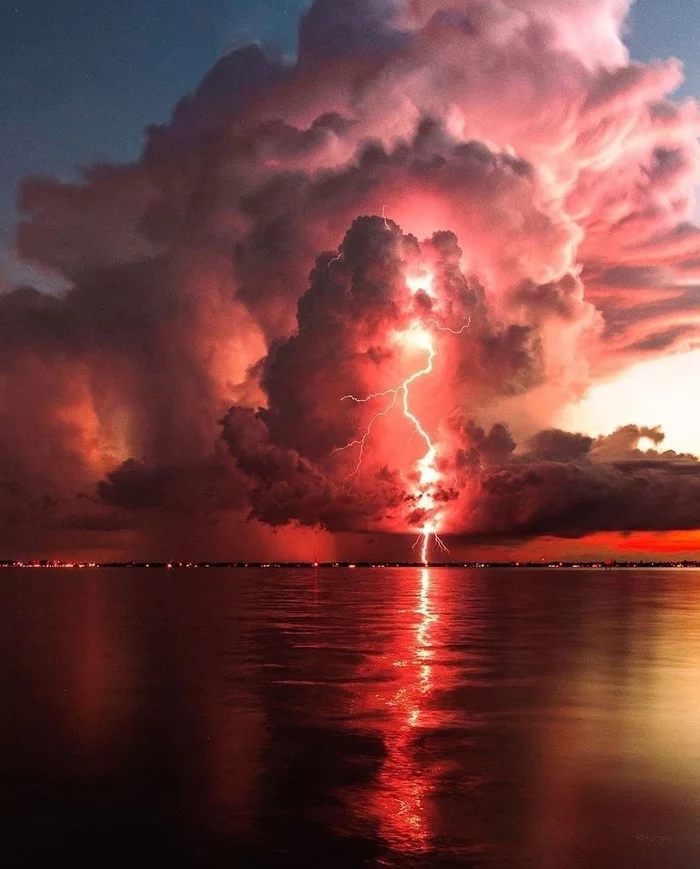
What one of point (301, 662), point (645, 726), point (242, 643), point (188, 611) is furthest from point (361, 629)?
point (645, 726)

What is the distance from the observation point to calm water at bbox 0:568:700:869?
53.9ft

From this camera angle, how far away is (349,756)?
22.8 meters

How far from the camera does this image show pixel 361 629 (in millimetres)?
61094

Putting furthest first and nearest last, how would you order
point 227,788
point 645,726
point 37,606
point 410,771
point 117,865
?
point 37,606
point 645,726
point 410,771
point 227,788
point 117,865

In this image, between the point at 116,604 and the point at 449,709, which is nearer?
the point at 449,709

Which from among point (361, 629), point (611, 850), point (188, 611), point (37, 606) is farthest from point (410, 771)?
point (37, 606)

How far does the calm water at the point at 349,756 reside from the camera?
53.9 feet

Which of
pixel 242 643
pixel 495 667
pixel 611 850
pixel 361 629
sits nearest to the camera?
pixel 611 850

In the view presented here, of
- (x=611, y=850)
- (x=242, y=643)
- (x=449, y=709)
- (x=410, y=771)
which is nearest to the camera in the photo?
(x=611, y=850)

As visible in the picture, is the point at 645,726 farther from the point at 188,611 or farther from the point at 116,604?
the point at 116,604

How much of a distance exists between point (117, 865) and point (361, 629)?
152 ft

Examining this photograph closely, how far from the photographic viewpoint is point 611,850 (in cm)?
1641

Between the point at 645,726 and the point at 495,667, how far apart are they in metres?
14.1

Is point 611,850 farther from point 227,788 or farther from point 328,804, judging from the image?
point 227,788
